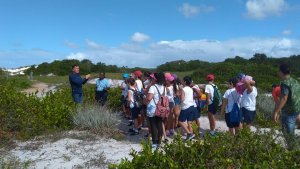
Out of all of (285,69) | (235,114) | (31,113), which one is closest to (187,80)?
(235,114)

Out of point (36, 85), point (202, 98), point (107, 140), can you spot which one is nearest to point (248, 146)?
point (107, 140)

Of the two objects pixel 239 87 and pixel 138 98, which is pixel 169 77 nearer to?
pixel 138 98

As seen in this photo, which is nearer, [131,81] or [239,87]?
[239,87]

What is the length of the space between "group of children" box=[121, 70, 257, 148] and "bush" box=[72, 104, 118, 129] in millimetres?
614

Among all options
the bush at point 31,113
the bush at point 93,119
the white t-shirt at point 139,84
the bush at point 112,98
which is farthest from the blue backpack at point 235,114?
the bush at point 112,98

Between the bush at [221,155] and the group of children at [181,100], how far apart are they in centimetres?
235

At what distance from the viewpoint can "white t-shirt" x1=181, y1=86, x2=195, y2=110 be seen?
8.84 metres

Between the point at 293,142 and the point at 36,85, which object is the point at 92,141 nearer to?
the point at 293,142

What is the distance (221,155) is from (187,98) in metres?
4.03

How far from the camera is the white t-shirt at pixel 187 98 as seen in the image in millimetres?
8836

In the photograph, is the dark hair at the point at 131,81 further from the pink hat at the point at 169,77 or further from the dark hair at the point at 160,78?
the dark hair at the point at 160,78

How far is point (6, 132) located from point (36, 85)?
59.6 ft

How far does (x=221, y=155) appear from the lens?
4.88 m

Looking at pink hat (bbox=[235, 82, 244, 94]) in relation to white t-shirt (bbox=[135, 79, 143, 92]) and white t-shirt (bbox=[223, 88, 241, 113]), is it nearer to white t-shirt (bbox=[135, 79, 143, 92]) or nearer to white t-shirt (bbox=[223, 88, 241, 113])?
white t-shirt (bbox=[223, 88, 241, 113])
